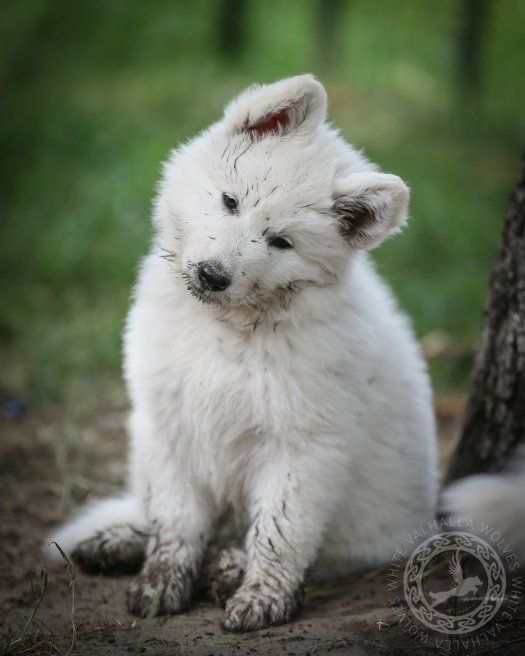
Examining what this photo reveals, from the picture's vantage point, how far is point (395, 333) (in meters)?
3.69

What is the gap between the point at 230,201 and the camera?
3145 millimetres


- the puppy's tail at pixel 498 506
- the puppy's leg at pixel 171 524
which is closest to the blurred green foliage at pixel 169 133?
the puppy's leg at pixel 171 524

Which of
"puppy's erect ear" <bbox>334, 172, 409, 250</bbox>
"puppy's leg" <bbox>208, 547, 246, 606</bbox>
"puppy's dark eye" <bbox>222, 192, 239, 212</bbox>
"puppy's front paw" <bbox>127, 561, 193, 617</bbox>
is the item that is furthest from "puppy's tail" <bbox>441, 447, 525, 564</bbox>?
"puppy's dark eye" <bbox>222, 192, 239, 212</bbox>

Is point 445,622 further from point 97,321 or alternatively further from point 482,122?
point 482,122

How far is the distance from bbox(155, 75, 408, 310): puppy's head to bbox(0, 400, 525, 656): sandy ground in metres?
1.25

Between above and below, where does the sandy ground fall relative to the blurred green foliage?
below

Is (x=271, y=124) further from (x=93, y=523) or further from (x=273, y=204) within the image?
(x=93, y=523)

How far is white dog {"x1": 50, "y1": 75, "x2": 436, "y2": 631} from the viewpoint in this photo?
311cm

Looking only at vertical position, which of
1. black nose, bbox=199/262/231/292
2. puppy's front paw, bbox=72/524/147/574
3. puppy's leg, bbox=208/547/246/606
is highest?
black nose, bbox=199/262/231/292

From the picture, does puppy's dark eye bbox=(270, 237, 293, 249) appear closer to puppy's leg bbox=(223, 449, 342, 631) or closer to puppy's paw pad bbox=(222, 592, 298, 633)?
puppy's leg bbox=(223, 449, 342, 631)

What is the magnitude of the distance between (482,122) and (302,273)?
411 inches

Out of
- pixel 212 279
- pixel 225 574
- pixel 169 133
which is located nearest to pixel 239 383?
pixel 212 279

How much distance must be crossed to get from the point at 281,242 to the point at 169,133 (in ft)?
23.3

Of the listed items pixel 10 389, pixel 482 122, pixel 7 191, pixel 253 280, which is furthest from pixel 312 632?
pixel 482 122
